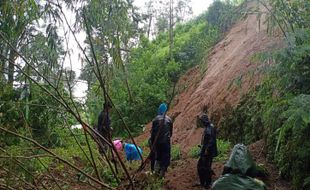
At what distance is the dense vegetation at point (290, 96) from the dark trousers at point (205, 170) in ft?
3.68

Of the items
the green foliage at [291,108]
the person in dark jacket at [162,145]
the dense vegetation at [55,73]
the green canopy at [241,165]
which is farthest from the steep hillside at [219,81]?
the dense vegetation at [55,73]

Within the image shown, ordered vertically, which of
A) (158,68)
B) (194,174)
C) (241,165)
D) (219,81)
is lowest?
(194,174)

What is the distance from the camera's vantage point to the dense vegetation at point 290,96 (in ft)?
17.7

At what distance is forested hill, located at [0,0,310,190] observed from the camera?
4297 millimetres

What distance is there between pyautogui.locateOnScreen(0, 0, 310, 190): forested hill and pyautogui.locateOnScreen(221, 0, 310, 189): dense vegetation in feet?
0.06

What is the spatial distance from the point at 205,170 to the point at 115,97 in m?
3.00

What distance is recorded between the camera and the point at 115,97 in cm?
958

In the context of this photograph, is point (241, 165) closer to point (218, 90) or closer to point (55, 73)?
point (55, 73)

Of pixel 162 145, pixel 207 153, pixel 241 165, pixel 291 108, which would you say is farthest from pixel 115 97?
pixel 291 108

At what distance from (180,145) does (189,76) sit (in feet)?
24.6

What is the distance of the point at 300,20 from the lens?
706 cm

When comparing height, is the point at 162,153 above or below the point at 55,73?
below

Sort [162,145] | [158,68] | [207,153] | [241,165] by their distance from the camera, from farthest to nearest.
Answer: [158,68] → [162,145] → [207,153] → [241,165]

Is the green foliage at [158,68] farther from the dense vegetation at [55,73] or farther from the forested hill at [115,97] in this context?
the dense vegetation at [55,73]
